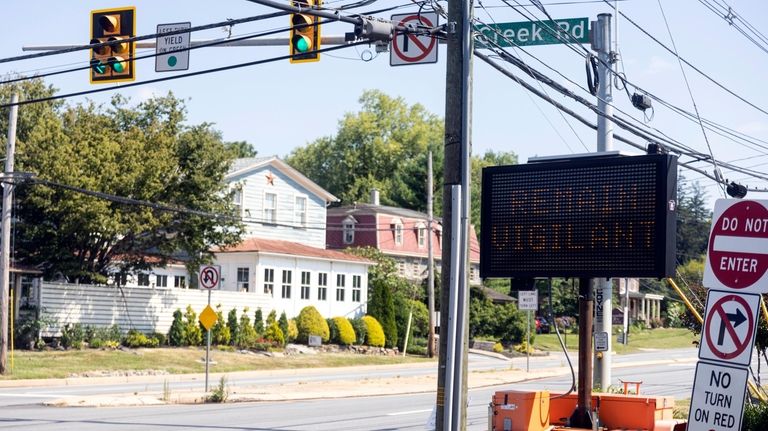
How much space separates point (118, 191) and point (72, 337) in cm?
549

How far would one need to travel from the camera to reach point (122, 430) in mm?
17750

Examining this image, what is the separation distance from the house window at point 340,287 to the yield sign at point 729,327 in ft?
149

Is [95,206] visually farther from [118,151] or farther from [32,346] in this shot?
[32,346]

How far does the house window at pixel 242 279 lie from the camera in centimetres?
4891

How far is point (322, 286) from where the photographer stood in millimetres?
52031

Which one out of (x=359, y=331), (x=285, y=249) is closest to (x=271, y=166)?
(x=285, y=249)

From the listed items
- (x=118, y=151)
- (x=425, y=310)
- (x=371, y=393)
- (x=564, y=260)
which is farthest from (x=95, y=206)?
(x=564, y=260)

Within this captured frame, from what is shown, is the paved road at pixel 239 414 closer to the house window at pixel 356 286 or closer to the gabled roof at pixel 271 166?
the gabled roof at pixel 271 166

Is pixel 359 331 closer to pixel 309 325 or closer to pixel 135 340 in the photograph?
pixel 309 325

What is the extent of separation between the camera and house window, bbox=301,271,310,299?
167ft

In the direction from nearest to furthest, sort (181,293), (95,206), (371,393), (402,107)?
1. (371,393)
2. (95,206)
3. (181,293)
4. (402,107)

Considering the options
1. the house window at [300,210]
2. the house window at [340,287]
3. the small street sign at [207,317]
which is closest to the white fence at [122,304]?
the house window at [340,287]

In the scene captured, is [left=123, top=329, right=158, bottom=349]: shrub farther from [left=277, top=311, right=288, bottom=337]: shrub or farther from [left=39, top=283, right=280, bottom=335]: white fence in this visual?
[left=277, top=311, right=288, bottom=337]: shrub

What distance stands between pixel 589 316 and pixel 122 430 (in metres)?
8.76
